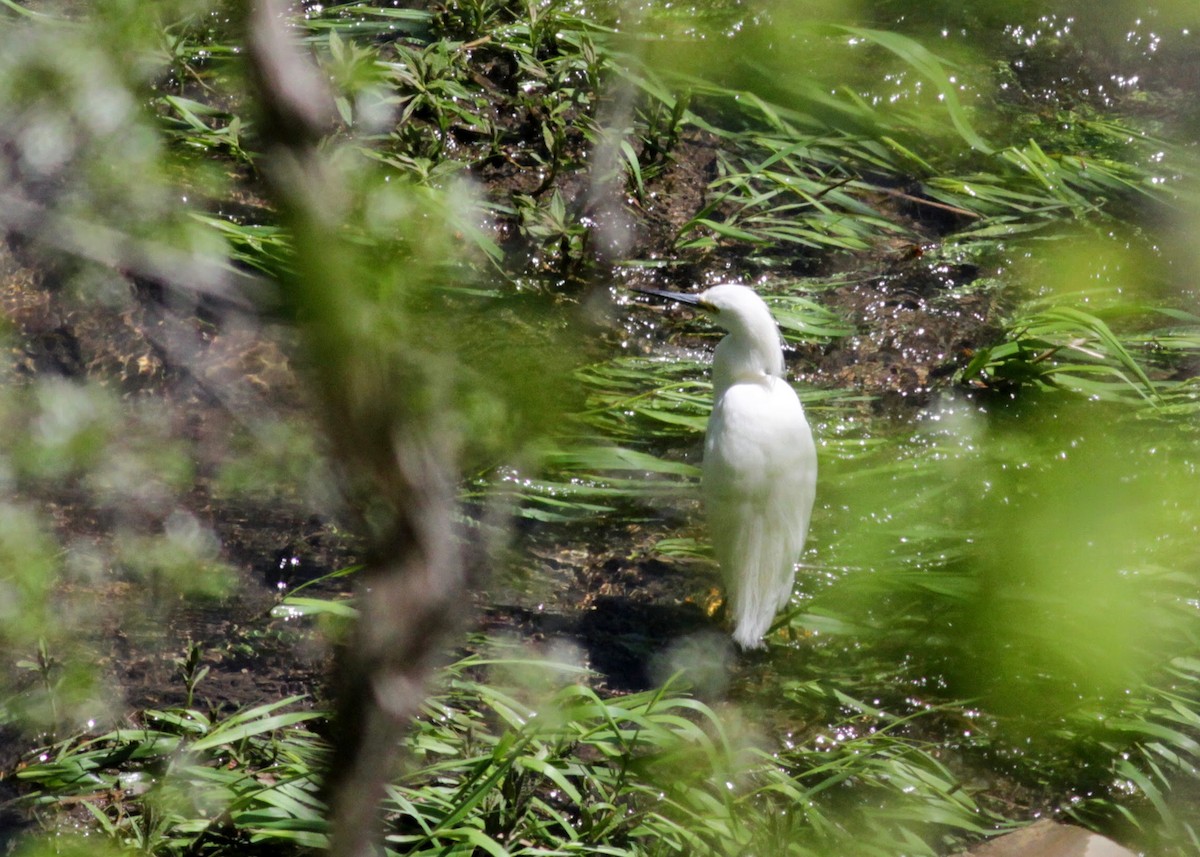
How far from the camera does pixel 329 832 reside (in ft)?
1.68

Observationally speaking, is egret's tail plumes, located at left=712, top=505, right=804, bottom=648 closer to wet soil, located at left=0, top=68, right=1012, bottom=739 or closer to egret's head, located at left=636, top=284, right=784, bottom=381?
wet soil, located at left=0, top=68, right=1012, bottom=739

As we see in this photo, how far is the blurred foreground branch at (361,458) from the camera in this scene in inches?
17.5

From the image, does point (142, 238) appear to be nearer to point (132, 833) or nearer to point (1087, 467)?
point (132, 833)

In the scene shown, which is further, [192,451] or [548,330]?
[548,330]

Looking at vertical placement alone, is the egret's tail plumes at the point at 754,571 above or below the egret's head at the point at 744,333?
below

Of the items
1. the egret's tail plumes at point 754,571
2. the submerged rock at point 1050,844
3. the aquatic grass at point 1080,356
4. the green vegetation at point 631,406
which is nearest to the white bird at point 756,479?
the egret's tail plumes at point 754,571

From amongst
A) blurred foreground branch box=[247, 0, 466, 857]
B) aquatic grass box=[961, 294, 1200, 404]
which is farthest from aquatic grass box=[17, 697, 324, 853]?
aquatic grass box=[961, 294, 1200, 404]

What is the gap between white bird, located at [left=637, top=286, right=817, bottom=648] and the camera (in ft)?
9.17

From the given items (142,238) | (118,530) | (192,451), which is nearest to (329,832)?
(142,238)

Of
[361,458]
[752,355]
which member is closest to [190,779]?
[752,355]

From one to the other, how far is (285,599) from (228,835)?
0.67m

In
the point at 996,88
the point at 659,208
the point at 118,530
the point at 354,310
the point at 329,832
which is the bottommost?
the point at 118,530

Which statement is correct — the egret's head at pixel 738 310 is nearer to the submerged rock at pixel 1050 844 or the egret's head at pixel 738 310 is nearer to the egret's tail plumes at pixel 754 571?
the egret's tail plumes at pixel 754 571

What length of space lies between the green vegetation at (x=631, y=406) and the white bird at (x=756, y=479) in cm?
20
